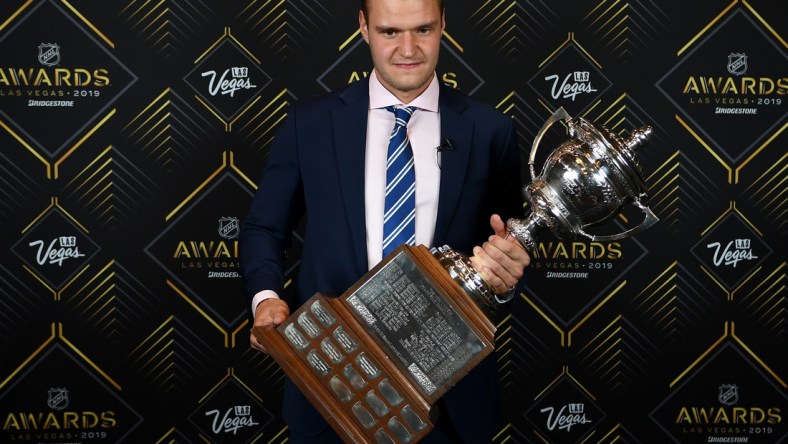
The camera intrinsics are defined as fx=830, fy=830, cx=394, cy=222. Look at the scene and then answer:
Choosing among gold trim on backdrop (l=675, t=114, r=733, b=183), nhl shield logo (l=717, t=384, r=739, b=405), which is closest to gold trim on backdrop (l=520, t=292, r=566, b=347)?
nhl shield logo (l=717, t=384, r=739, b=405)

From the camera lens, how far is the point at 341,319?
1.65 meters

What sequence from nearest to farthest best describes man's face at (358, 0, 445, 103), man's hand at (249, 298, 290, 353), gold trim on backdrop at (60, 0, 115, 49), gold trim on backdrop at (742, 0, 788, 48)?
man's hand at (249, 298, 290, 353) → man's face at (358, 0, 445, 103) → gold trim on backdrop at (60, 0, 115, 49) → gold trim on backdrop at (742, 0, 788, 48)

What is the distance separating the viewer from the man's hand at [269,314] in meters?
1.73

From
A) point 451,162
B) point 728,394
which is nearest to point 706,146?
point 728,394

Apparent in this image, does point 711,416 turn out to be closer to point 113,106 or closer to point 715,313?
point 715,313

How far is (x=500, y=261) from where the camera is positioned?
174 centimetres

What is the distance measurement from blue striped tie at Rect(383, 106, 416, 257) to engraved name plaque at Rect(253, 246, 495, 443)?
9.2 inches

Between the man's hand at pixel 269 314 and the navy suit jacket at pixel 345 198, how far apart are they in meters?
0.08

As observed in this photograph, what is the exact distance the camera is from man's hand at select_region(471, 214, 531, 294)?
5.71 feet

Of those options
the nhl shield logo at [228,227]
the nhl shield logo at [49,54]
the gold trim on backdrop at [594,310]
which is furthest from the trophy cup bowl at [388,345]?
the nhl shield logo at [49,54]

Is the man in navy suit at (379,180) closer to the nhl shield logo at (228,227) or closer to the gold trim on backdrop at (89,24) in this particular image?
the nhl shield logo at (228,227)

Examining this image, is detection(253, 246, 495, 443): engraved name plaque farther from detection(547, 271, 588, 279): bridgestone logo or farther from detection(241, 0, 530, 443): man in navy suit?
detection(547, 271, 588, 279): bridgestone logo

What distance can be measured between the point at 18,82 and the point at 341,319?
1.70 metres

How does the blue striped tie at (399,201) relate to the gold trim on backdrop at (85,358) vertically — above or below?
below
